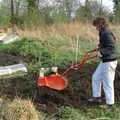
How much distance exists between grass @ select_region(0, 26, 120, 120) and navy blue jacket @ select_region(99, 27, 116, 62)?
1.07 meters

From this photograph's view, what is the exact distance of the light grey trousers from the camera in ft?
27.7

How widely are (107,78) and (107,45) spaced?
686mm

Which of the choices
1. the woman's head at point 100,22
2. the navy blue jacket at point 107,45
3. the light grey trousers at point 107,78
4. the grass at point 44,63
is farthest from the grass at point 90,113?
the woman's head at point 100,22

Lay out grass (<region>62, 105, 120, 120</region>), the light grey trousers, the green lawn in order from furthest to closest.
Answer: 1. the light grey trousers
2. the green lawn
3. grass (<region>62, 105, 120, 120</region>)

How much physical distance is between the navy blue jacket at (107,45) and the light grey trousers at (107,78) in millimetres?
128

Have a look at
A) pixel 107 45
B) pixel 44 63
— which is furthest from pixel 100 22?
pixel 44 63

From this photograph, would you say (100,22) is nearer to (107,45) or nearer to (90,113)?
(107,45)

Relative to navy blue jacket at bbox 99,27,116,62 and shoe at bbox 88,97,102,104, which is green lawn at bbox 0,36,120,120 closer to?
shoe at bbox 88,97,102,104

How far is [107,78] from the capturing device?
28.0 feet

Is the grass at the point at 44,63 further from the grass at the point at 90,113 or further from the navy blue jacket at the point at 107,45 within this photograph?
the navy blue jacket at the point at 107,45

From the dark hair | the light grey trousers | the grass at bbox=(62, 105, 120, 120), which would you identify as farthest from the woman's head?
the grass at bbox=(62, 105, 120, 120)

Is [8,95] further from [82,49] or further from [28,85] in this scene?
[82,49]

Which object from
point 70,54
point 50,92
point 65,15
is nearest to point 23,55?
point 70,54

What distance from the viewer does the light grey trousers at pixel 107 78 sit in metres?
8.45
